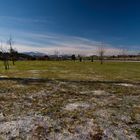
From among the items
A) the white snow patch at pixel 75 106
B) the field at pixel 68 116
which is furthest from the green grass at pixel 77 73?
the white snow patch at pixel 75 106

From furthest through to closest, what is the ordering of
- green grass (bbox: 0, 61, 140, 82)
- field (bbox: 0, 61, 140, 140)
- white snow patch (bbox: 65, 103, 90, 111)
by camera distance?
green grass (bbox: 0, 61, 140, 82) < white snow patch (bbox: 65, 103, 90, 111) < field (bbox: 0, 61, 140, 140)

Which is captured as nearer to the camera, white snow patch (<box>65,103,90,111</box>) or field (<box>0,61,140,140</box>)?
field (<box>0,61,140,140</box>)

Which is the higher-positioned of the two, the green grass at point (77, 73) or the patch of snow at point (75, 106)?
the patch of snow at point (75, 106)

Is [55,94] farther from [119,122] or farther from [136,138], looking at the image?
[136,138]

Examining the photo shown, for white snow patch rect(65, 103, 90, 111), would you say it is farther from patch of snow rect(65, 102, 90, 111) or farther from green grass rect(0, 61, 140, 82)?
green grass rect(0, 61, 140, 82)

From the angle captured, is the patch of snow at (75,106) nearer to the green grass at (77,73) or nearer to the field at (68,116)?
the field at (68,116)

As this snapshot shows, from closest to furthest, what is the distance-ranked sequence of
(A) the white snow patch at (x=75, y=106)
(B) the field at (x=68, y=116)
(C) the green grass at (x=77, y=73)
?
(B) the field at (x=68, y=116), (A) the white snow patch at (x=75, y=106), (C) the green grass at (x=77, y=73)

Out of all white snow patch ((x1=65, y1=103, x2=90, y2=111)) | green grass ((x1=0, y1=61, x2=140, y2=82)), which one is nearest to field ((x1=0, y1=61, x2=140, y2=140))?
white snow patch ((x1=65, y1=103, x2=90, y2=111))

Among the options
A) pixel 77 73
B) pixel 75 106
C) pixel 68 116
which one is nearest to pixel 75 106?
pixel 75 106

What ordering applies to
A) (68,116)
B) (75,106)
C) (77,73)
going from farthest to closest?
(77,73), (75,106), (68,116)

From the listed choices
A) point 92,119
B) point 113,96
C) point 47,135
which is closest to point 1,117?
point 47,135

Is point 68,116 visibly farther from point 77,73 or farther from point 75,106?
point 77,73

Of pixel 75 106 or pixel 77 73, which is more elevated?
pixel 75 106

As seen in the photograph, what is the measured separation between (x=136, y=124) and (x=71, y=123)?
255 cm
